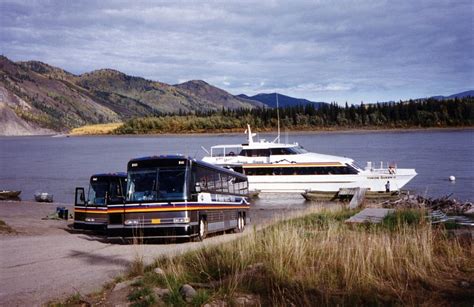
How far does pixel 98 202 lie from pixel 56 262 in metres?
10.2

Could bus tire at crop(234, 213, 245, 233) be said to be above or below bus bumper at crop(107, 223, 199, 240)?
below

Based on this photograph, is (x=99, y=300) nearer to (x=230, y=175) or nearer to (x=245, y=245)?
(x=245, y=245)

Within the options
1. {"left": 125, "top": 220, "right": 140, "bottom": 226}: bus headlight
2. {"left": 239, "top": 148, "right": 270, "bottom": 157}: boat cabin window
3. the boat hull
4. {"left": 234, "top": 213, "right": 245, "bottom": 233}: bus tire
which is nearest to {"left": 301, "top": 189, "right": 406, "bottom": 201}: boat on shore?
the boat hull

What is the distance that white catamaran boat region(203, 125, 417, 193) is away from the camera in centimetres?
4300

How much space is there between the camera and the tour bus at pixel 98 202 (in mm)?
22953

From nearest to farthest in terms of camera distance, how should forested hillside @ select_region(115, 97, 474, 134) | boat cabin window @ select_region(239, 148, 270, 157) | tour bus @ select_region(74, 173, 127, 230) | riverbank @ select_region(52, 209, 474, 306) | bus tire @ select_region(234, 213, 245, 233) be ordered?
riverbank @ select_region(52, 209, 474, 306)
tour bus @ select_region(74, 173, 127, 230)
bus tire @ select_region(234, 213, 245, 233)
boat cabin window @ select_region(239, 148, 270, 157)
forested hillside @ select_region(115, 97, 474, 134)

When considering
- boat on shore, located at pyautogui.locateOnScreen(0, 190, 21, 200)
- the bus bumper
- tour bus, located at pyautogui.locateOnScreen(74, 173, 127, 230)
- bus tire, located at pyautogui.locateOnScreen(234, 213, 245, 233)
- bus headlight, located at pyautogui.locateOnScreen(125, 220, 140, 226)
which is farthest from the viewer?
boat on shore, located at pyautogui.locateOnScreen(0, 190, 21, 200)

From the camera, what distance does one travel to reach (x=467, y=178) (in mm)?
51250

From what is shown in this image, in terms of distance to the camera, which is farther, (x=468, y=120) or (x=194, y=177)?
(x=468, y=120)

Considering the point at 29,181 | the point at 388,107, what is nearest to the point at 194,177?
the point at 29,181

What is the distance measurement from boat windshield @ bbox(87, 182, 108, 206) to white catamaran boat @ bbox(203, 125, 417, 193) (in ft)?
69.0

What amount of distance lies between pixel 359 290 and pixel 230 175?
1584 centimetres

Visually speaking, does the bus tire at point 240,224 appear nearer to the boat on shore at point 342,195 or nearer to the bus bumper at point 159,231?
the bus bumper at point 159,231

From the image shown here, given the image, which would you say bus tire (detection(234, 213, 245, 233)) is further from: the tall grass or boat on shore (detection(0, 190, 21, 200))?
boat on shore (detection(0, 190, 21, 200))
